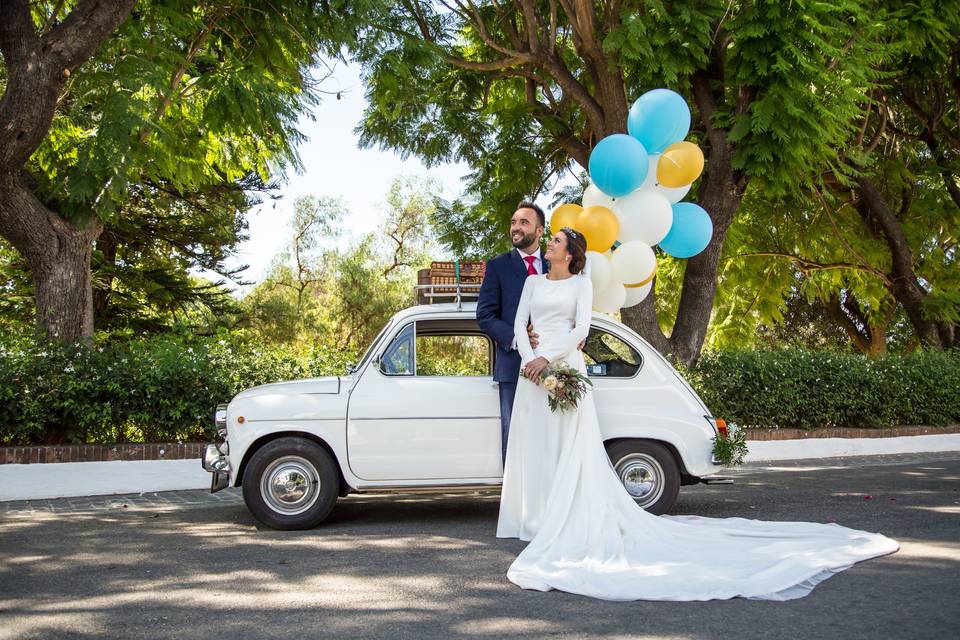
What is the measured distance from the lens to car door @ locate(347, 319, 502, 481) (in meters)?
→ 7.21

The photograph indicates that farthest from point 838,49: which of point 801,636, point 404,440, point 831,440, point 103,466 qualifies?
point 103,466

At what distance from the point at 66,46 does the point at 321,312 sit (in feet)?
102

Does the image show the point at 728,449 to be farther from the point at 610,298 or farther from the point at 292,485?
the point at 292,485

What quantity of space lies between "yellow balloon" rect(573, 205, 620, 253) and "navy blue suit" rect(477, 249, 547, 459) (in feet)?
3.87

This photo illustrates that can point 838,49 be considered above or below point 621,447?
above

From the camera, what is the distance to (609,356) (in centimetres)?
771

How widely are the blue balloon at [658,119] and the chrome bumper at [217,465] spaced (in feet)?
17.6

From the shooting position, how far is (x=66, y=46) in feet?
34.4

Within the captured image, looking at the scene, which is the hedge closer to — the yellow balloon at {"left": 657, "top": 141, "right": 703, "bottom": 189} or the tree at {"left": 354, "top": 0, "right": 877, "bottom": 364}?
the tree at {"left": 354, "top": 0, "right": 877, "bottom": 364}

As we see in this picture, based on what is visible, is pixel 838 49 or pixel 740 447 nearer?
pixel 740 447

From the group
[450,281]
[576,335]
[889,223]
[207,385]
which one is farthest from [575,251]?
[889,223]

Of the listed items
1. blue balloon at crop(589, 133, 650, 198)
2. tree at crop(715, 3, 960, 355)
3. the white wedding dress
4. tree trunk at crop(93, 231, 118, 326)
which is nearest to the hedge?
tree at crop(715, 3, 960, 355)

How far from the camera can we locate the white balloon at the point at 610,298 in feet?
27.6

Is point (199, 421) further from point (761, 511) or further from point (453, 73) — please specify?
point (453, 73)
